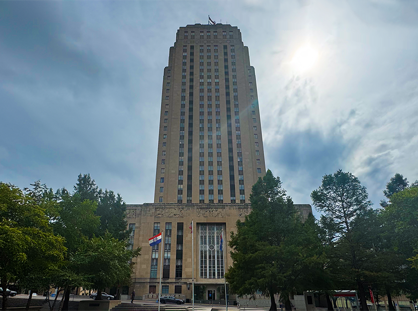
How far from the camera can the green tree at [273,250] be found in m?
26.6

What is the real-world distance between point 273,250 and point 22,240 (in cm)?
2088

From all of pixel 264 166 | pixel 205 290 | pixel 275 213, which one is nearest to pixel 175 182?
pixel 264 166

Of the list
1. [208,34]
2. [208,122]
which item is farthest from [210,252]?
[208,34]

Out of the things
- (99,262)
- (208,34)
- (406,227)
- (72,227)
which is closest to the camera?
(406,227)

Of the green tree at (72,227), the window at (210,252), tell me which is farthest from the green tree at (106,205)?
the window at (210,252)

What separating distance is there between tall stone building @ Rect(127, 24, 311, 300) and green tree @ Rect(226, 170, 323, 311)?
2536cm

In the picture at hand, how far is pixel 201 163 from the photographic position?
7906 cm

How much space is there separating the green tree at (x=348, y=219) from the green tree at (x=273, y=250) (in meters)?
4.06

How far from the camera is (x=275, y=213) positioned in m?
31.1

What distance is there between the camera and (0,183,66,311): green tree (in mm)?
18078

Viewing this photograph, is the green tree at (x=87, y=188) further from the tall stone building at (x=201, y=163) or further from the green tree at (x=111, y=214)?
the tall stone building at (x=201, y=163)

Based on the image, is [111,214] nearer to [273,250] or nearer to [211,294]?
[273,250]

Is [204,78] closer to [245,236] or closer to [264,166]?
[264,166]

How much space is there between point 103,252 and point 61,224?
5.30 metres
